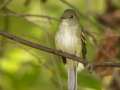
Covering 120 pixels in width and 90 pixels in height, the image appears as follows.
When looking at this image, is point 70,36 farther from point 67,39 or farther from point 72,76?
point 72,76

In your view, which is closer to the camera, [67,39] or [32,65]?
[67,39]

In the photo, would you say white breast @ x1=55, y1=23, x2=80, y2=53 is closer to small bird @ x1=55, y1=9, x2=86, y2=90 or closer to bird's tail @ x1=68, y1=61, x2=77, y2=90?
small bird @ x1=55, y1=9, x2=86, y2=90

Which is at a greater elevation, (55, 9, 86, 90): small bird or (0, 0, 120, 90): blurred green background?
(55, 9, 86, 90): small bird

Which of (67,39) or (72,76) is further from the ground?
(67,39)

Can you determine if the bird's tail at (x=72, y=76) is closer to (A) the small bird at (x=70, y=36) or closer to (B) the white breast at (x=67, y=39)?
(A) the small bird at (x=70, y=36)

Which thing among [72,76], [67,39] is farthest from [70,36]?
[72,76]

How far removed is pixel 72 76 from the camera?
369cm

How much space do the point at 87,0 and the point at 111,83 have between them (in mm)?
693

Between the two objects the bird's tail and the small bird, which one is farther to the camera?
the small bird

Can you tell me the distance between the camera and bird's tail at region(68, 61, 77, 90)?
3549 mm

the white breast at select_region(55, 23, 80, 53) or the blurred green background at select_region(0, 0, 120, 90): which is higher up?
the white breast at select_region(55, 23, 80, 53)

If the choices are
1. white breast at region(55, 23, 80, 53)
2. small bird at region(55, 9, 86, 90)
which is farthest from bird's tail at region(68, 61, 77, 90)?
white breast at region(55, 23, 80, 53)

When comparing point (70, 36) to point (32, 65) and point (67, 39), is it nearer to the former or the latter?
point (67, 39)

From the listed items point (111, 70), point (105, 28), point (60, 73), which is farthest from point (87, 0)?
point (60, 73)
